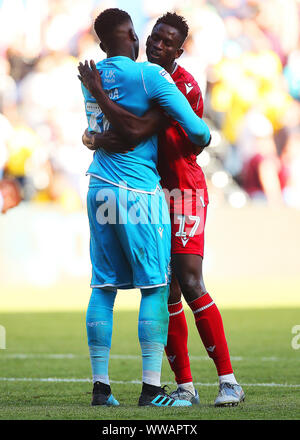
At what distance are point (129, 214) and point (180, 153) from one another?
0.53m

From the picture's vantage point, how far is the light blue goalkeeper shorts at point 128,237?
4.36m

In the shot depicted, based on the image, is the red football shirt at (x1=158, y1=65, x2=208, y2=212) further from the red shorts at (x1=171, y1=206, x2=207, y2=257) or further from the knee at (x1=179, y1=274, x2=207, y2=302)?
the knee at (x1=179, y1=274, x2=207, y2=302)

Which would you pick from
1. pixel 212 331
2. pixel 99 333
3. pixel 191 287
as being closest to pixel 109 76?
pixel 191 287

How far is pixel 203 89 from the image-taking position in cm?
1895

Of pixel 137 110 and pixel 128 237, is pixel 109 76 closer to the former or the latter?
pixel 137 110

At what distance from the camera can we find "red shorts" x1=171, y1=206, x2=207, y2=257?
4609 mm

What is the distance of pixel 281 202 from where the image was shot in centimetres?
2048

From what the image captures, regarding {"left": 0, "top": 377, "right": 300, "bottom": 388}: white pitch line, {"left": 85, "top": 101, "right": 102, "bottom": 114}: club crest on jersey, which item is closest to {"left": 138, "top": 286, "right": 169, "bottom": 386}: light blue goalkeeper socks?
{"left": 85, "top": 101, "right": 102, "bottom": 114}: club crest on jersey

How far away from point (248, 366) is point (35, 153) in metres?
13.7

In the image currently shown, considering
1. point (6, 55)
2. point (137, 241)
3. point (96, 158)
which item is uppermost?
point (6, 55)

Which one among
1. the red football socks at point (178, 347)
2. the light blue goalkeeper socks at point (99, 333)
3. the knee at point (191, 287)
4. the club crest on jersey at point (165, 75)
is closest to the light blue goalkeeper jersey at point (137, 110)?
the club crest on jersey at point (165, 75)

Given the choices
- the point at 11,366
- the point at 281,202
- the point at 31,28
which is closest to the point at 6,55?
the point at 31,28
